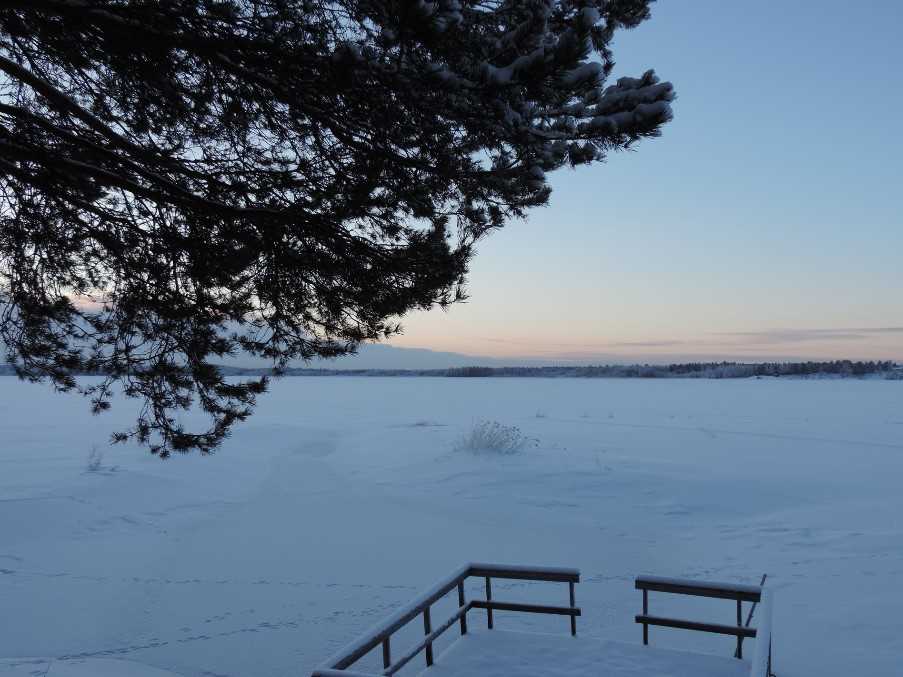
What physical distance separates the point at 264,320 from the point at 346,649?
3175 mm

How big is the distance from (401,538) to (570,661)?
5526mm

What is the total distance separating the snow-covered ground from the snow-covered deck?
71.9 inches

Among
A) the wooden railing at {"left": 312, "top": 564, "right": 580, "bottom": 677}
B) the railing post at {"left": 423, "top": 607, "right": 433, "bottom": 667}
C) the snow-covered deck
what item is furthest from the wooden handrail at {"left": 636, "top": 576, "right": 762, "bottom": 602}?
the railing post at {"left": 423, "top": 607, "right": 433, "bottom": 667}

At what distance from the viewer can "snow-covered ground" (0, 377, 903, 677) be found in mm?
6645

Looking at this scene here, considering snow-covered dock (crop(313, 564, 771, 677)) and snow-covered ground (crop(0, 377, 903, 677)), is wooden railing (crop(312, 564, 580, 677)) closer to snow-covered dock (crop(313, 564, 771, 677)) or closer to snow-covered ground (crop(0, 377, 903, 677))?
snow-covered dock (crop(313, 564, 771, 677))

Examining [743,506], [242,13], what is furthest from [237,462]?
[242,13]

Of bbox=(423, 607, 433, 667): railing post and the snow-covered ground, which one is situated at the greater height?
bbox=(423, 607, 433, 667): railing post

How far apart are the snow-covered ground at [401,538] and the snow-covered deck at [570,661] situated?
1.83 meters

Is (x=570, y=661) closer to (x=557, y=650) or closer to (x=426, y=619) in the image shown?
(x=557, y=650)

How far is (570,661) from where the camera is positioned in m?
4.68

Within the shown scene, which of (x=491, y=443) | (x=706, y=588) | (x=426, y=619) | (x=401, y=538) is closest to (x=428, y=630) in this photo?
(x=426, y=619)

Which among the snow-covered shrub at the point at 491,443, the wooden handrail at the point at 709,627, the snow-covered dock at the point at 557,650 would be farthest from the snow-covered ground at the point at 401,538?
the snow-covered dock at the point at 557,650

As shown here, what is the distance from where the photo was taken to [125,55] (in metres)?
4.70

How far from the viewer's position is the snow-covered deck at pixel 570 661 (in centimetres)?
452
